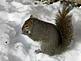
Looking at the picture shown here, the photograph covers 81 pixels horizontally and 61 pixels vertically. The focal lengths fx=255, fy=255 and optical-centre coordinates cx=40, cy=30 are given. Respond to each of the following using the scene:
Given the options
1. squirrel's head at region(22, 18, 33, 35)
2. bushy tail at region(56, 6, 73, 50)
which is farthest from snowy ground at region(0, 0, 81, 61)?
bushy tail at region(56, 6, 73, 50)

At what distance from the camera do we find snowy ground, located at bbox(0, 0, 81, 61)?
3965mm

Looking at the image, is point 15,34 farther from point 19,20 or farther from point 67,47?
point 67,47

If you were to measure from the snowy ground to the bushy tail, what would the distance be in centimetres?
25

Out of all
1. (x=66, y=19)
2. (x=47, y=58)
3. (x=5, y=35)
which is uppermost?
(x=66, y=19)

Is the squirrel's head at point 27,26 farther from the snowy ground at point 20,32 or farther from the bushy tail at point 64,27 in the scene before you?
the bushy tail at point 64,27

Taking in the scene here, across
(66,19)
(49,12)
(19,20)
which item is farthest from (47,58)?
(49,12)

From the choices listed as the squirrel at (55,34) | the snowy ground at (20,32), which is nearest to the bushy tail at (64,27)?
the squirrel at (55,34)

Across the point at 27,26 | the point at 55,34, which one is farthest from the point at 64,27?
the point at 27,26

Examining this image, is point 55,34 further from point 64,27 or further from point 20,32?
point 20,32

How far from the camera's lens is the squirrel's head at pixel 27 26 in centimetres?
445

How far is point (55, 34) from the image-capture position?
3961 mm

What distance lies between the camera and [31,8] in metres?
5.40

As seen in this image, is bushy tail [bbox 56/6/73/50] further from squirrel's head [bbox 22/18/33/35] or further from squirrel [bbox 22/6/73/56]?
squirrel's head [bbox 22/18/33/35]

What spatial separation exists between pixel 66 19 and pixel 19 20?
134cm
